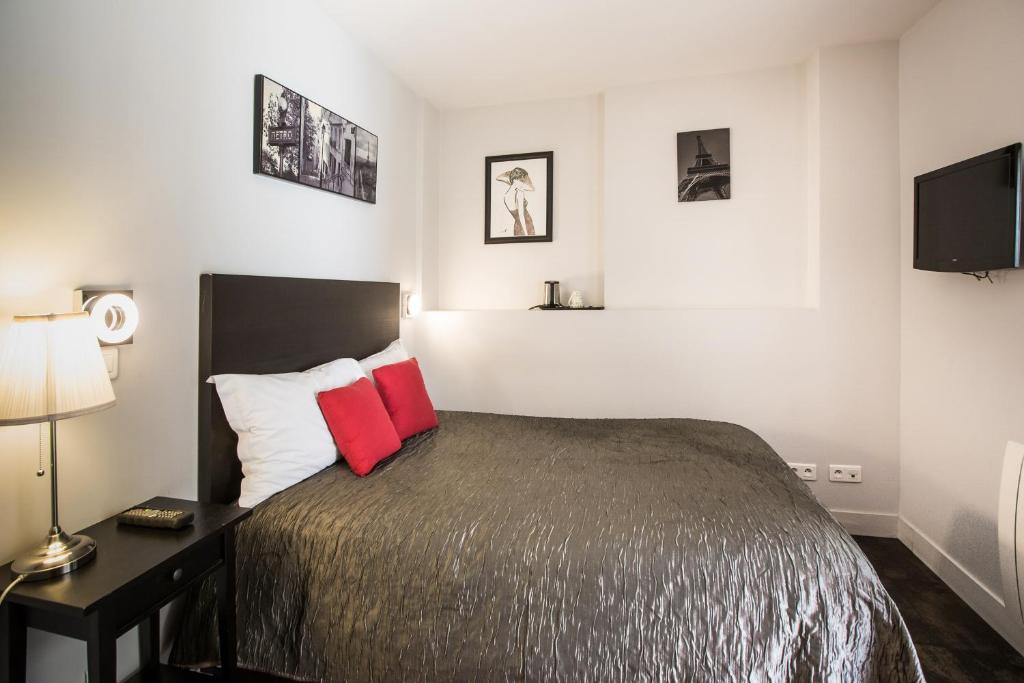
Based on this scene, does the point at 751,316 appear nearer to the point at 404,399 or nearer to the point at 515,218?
the point at 515,218

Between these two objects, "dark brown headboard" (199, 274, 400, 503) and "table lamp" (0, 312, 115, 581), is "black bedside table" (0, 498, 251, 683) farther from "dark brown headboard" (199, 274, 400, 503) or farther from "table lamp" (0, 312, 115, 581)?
"dark brown headboard" (199, 274, 400, 503)

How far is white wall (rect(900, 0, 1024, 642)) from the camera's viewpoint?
2.00 metres

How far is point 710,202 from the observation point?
10.7 ft

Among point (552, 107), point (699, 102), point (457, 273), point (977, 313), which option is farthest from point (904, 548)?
point (552, 107)

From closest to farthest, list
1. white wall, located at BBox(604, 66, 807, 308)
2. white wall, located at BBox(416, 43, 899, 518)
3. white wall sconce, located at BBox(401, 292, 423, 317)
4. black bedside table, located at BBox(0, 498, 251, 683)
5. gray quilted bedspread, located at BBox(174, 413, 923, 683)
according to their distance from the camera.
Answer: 1. black bedside table, located at BBox(0, 498, 251, 683)
2. gray quilted bedspread, located at BBox(174, 413, 923, 683)
3. white wall, located at BBox(416, 43, 899, 518)
4. white wall, located at BBox(604, 66, 807, 308)
5. white wall sconce, located at BBox(401, 292, 423, 317)

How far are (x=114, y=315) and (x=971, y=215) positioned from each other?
3.17 metres

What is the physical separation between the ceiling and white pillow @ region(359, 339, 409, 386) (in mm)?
1724

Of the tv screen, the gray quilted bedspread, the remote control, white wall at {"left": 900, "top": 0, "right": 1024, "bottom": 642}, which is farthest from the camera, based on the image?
white wall at {"left": 900, "top": 0, "right": 1024, "bottom": 642}

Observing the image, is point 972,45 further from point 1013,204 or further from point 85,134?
point 85,134

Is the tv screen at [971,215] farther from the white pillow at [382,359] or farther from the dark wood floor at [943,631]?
the white pillow at [382,359]

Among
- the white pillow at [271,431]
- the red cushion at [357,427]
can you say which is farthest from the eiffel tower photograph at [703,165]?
the white pillow at [271,431]

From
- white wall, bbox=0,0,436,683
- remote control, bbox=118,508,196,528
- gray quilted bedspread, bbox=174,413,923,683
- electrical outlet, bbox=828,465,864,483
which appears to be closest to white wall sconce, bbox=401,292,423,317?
white wall, bbox=0,0,436,683

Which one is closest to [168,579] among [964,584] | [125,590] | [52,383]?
[125,590]

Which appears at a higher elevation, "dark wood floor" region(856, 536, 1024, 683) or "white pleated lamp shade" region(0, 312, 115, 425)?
"white pleated lamp shade" region(0, 312, 115, 425)
